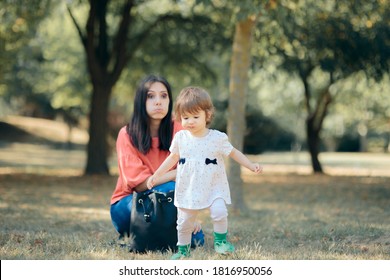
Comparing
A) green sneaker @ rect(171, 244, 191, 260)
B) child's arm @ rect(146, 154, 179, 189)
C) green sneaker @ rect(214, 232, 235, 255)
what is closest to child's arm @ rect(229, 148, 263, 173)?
child's arm @ rect(146, 154, 179, 189)

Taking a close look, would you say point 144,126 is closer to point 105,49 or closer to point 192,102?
point 192,102

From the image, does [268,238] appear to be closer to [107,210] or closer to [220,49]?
[107,210]

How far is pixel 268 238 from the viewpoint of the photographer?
6.28 metres

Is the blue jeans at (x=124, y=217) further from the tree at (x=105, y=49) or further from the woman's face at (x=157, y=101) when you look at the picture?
the tree at (x=105, y=49)

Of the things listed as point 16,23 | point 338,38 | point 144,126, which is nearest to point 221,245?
point 144,126

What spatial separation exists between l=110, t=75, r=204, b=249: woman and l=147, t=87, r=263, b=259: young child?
0.47 meters

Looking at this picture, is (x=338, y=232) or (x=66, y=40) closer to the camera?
(x=338, y=232)

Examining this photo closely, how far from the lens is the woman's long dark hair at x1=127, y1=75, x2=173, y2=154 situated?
539cm

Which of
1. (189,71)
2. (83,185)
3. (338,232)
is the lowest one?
(83,185)

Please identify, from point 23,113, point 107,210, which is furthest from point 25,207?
point 23,113

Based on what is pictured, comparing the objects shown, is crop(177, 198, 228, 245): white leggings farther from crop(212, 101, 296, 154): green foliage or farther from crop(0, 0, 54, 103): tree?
crop(212, 101, 296, 154): green foliage

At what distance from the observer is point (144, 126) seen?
5426 millimetres

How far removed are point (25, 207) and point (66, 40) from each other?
19053 mm
